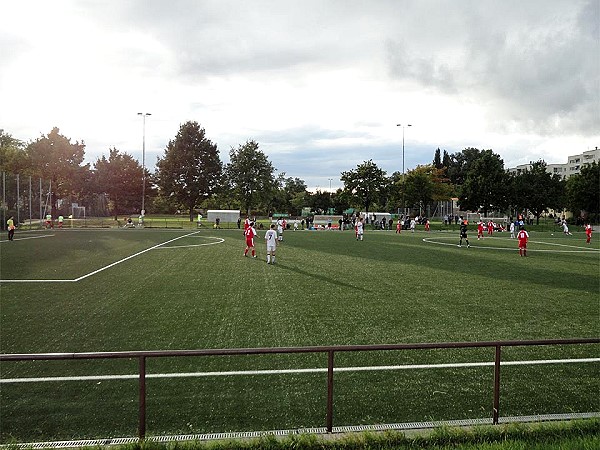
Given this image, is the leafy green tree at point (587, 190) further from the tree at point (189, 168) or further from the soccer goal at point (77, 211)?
the soccer goal at point (77, 211)

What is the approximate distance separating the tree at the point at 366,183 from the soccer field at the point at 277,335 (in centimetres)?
5456

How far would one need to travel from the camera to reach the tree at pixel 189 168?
284ft

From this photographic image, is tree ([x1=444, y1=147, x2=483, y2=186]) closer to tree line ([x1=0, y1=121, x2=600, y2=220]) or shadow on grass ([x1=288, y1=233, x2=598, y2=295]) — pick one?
Result: tree line ([x1=0, y1=121, x2=600, y2=220])

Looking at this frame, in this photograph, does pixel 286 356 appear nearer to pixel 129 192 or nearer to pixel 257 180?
pixel 257 180

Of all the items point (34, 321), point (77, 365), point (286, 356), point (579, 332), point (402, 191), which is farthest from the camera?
point (402, 191)

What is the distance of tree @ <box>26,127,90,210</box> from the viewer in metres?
79.1

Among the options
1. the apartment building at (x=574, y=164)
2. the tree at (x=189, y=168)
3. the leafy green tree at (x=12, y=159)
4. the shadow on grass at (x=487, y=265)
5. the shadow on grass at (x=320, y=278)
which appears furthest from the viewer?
the apartment building at (x=574, y=164)

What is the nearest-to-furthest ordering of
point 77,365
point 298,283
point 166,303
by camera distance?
point 77,365, point 166,303, point 298,283

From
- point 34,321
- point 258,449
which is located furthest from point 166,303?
point 258,449

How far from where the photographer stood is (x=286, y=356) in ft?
27.6

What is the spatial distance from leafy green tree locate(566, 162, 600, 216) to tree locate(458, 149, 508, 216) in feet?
36.7

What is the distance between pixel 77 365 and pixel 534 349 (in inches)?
311

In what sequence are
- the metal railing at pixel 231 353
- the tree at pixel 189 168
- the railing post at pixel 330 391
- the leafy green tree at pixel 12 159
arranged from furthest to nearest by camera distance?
the tree at pixel 189 168 → the leafy green tree at pixel 12 159 → the railing post at pixel 330 391 → the metal railing at pixel 231 353

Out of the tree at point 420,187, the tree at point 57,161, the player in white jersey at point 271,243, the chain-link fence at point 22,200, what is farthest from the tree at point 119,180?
the player in white jersey at point 271,243
